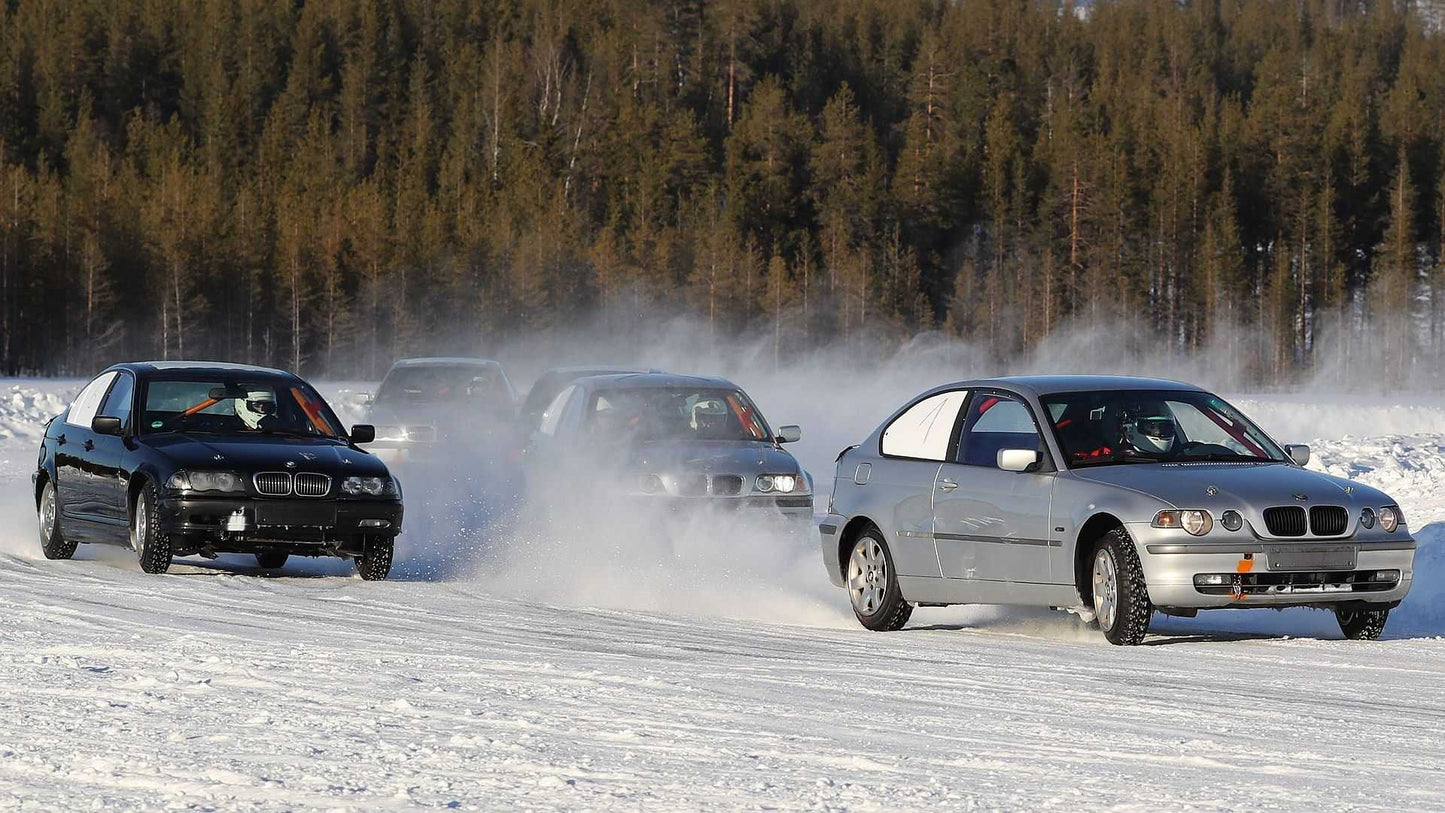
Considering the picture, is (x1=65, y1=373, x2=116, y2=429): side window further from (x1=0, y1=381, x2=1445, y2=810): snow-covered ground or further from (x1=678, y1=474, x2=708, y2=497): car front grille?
(x1=678, y1=474, x2=708, y2=497): car front grille

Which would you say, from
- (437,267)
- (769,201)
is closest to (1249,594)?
(437,267)

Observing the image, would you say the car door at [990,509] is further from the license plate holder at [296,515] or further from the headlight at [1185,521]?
the license plate holder at [296,515]

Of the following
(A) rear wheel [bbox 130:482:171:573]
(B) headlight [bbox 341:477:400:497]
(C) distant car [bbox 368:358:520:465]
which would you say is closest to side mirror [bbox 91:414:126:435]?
(A) rear wheel [bbox 130:482:171:573]

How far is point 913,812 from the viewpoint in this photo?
548 cm

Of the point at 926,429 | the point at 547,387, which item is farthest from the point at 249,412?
the point at 547,387

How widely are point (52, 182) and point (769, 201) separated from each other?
1567 inches

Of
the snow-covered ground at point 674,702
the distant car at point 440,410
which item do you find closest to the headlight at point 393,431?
the distant car at point 440,410

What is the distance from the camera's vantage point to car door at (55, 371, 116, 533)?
14.6m

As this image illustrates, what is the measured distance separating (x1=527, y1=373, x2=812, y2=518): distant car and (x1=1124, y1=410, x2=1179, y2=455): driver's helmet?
155 inches

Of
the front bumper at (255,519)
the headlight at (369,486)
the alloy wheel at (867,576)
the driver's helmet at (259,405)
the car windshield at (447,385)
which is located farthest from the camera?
the car windshield at (447,385)

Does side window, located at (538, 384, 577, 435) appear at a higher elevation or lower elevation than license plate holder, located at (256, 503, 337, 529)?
higher

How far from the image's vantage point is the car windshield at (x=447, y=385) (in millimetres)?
23828

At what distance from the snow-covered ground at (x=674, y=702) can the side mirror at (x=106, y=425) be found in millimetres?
1233

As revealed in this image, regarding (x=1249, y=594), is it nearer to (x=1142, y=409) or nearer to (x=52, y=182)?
(x=1142, y=409)
